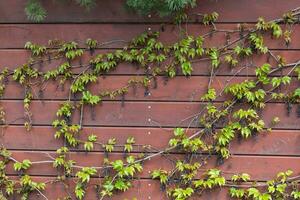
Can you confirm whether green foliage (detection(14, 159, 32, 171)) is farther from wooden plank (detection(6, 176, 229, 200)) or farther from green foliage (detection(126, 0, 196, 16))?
green foliage (detection(126, 0, 196, 16))

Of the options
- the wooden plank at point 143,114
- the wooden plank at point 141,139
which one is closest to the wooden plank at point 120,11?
the wooden plank at point 143,114

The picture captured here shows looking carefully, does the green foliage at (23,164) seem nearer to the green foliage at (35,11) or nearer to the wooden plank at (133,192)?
the wooden plank at (133,192)

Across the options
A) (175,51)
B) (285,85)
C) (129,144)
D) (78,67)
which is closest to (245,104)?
(285,85)

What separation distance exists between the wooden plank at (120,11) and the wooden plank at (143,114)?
20.4 inches

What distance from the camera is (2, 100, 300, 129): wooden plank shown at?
10.2ft

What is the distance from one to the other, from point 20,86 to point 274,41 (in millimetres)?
1584

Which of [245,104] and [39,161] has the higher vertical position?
[245,104]

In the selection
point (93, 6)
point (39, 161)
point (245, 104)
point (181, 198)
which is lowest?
point (181, 198)

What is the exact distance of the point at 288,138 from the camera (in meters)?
3.10

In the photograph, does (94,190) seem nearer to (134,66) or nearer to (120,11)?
(134,66)

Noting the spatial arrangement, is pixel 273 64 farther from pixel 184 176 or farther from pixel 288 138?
pixel 184 176

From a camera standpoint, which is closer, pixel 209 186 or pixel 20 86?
pixel 209 186

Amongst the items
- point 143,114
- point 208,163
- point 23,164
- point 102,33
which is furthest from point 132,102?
point 23,164

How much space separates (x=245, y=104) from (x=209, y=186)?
20.9 inches
